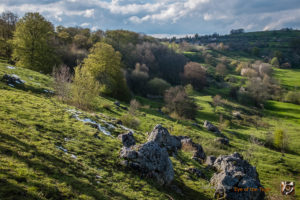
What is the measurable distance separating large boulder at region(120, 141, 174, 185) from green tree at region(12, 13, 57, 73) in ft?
160

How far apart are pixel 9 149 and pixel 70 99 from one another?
25.6 m

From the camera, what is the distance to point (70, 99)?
125 feet

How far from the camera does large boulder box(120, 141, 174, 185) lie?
18516 mm

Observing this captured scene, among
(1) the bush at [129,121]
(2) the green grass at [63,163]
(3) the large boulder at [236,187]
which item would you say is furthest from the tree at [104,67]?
(3) the large boulder at [236,187]

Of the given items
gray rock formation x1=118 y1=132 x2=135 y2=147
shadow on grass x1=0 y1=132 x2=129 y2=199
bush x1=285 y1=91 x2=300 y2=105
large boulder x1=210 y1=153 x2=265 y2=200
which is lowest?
bush x1=285 y1=91 x2=300 y2=105

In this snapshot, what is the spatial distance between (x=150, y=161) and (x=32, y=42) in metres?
52.5

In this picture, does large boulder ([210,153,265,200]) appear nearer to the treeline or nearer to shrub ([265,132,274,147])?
the treeline

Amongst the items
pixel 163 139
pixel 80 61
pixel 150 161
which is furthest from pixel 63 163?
pixel 80 61

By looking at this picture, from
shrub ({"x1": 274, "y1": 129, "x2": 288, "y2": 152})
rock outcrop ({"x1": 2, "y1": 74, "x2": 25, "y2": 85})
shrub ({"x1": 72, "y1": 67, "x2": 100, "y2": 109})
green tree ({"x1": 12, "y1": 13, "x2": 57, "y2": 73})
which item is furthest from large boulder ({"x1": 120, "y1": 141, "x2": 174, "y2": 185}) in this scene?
shrub ({"x1": 274, "y1": 129, "x2": 288, "y2": 152})

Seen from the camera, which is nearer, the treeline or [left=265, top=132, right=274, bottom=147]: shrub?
the treeline

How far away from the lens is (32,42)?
52969 mm

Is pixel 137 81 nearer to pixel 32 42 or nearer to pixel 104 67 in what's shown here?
pixel 104 67

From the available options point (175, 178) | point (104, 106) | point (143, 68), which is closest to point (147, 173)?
point (175, 178)

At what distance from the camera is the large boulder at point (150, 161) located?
1852 cm
